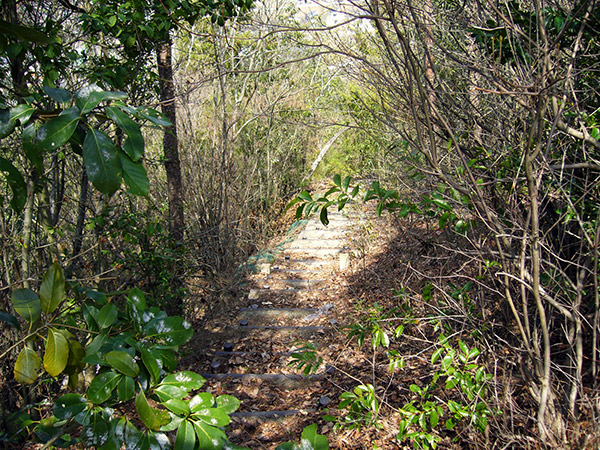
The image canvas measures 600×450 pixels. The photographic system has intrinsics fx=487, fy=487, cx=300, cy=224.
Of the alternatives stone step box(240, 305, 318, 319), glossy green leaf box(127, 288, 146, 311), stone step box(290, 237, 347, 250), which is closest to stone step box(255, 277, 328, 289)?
stone step box(240, 305, 318, 319)

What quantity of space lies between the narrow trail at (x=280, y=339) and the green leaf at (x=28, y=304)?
206 centimetres

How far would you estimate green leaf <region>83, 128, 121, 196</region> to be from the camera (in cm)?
110

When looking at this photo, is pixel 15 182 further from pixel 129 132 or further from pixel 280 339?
pixel 280 339

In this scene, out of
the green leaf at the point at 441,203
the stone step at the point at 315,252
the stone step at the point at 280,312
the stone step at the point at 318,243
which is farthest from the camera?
the stone step at the point at 318,243

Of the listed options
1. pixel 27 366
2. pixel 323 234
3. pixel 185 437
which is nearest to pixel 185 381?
pixel 185 437

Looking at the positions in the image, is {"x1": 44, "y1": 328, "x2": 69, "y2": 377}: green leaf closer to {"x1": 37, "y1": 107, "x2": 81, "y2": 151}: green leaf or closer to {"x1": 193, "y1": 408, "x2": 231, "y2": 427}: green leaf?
{"x1": 193, "y1": 408, "x2": 231, "y2": 427}: green leaf

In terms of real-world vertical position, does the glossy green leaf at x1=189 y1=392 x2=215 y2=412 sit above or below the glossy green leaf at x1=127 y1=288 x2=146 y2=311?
below

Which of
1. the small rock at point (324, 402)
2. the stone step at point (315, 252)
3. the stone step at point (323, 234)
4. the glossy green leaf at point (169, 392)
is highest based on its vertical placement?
the glossy green leaf at point (169, 392)

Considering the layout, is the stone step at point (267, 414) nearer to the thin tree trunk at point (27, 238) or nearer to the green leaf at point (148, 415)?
the thin tree trunk at point (27, 238)

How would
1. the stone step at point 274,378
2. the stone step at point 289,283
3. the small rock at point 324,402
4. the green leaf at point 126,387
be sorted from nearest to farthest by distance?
the green leaf at point 126,387
the small rock at point 324,402
the stone step at point 274,378
the stone step at point 289,283

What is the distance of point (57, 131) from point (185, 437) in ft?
2.51

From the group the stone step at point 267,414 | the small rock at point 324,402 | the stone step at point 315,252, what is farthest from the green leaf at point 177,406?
Result: the stone step at point 315,252

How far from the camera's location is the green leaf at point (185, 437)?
1112 millimetres

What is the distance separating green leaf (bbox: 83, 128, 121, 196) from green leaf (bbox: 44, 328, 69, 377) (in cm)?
44
